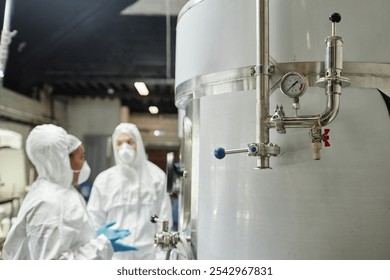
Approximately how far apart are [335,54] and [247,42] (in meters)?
0.23

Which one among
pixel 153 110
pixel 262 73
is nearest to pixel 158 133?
pixel 153 110

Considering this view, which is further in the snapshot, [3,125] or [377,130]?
[3,125]

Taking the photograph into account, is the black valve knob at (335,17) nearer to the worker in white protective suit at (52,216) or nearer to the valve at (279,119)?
the valve at (279,119)

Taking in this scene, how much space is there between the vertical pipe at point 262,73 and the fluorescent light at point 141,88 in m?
2.84

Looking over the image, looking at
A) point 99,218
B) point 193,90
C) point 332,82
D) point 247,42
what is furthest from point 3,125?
point 332,82

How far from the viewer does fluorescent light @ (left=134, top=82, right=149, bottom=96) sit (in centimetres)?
359

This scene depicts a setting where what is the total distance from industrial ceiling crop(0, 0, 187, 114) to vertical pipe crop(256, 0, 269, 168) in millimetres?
1964

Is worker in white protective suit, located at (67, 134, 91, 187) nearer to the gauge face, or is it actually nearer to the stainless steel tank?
the stainless steel tank

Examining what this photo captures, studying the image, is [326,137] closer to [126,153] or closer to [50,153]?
[50,153]

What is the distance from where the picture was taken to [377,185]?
83 cm

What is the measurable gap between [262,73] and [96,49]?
2881mm

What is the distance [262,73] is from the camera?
2.69 ft

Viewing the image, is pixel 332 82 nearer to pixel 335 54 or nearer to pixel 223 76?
pixel 335 54

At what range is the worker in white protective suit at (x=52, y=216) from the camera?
112 centimetres
